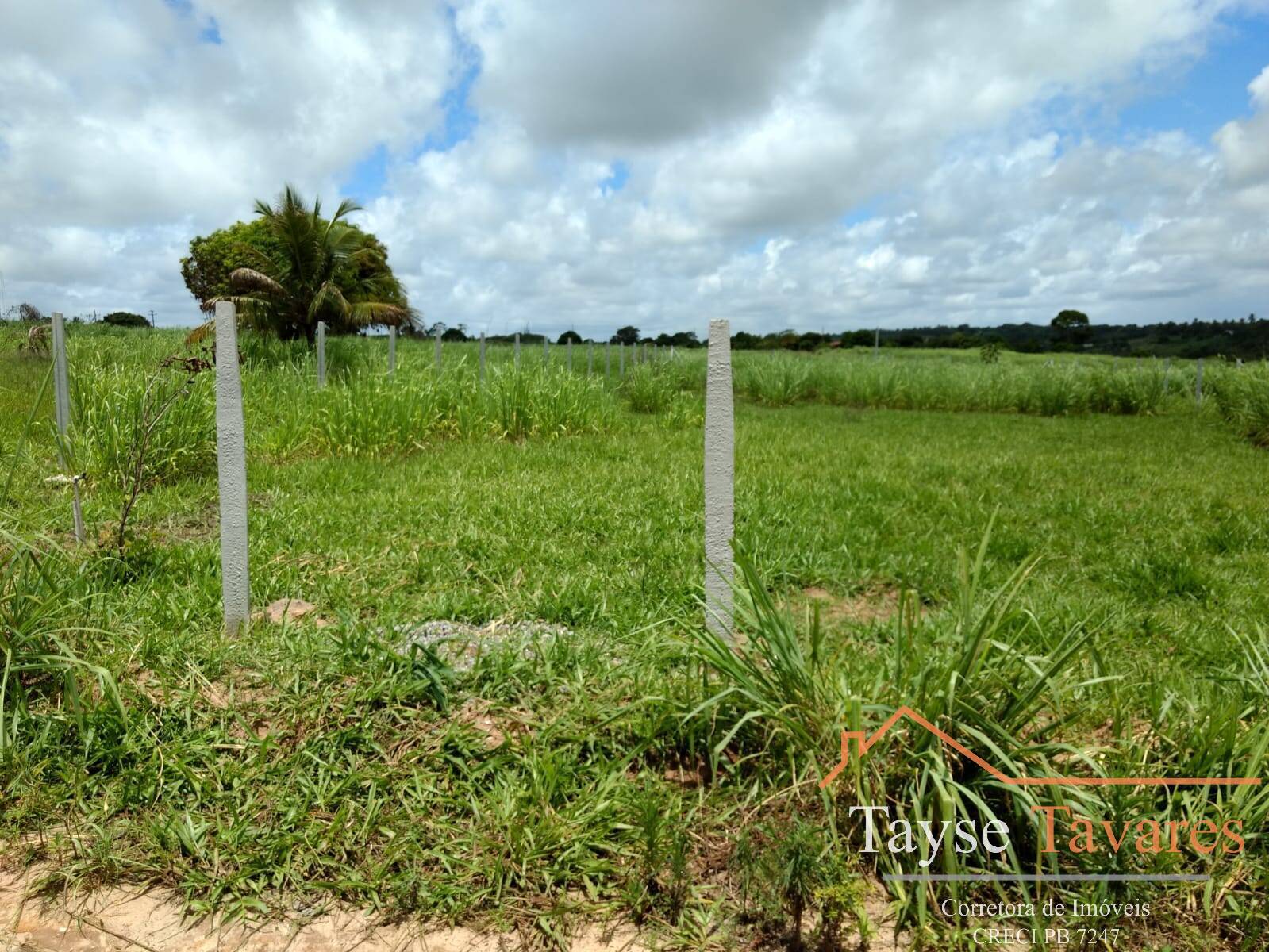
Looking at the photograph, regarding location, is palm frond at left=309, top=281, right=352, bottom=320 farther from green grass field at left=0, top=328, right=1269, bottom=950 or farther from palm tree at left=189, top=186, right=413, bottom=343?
green grass field at left=0, top=328, right=1269, bottom=950

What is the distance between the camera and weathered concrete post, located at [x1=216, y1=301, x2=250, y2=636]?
9.30 feet

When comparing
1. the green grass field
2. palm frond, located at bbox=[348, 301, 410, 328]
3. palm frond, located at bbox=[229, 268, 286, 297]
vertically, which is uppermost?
palm frond, located at bbox=[229, 268, 286, 297]

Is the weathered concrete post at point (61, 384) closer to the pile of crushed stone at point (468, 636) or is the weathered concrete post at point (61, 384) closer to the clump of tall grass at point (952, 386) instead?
the pile of crushed stone at point (468, 636)

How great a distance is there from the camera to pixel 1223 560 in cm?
443

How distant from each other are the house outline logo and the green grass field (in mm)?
32

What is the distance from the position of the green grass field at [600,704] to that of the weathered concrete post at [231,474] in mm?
169

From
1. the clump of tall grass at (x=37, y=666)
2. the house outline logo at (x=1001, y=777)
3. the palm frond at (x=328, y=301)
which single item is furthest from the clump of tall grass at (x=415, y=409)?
the house outline logo at (x=1001, y=777)

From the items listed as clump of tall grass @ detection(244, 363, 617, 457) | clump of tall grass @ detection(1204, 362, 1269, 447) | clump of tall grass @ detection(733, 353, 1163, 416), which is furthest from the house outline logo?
clump of tall grass @ detection(733, 353, 1163, 416)

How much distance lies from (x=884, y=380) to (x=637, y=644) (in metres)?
15.5

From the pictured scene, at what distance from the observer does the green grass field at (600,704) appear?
1754 mm

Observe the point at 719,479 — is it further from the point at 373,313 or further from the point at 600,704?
the point at 373,313

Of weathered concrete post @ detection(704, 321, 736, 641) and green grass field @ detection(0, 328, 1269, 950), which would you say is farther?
weathered concrete post @ detection(704, 321, 736, 641)

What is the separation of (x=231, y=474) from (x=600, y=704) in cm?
167

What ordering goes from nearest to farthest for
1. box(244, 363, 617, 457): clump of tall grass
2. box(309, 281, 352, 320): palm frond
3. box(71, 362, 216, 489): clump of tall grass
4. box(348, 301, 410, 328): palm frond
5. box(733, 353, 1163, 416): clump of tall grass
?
box(71, 362, 216, 489): clump of tall grass → box(244, 363, 617, 457): clump of tall grass → box(309, 281, 352, 320): palm frond → box(348, 301, 410, 328): palm frond → box(733, 353, 1163, 416): clump of tall grass
